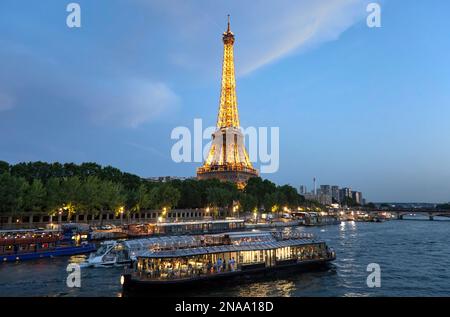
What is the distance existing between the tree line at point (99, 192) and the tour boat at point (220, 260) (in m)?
46.9

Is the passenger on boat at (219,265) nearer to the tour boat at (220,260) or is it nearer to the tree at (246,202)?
the tour boat at (220,260)

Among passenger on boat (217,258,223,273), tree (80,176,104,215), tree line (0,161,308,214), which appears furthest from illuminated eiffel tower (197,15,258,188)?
passenger on boat (217,258,223,273)

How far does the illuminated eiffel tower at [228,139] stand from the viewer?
572 ft

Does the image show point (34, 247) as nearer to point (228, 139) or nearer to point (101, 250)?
point (101, 250)

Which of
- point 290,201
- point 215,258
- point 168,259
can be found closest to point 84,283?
point 168,259

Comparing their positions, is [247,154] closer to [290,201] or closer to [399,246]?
[290,201]

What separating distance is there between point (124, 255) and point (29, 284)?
13.4 metres

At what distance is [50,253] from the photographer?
51.4 m

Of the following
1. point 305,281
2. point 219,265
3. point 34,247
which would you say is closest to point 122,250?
point 34,247

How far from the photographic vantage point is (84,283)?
3609 cm

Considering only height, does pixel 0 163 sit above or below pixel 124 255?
above

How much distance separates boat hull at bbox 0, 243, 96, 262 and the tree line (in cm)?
2297

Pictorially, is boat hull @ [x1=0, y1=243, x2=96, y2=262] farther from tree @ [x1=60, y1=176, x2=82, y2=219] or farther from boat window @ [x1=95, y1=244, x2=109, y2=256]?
tree @ [x1=60, y1=176, x2=82, y2=219]

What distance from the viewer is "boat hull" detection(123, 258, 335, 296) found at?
3206cm
